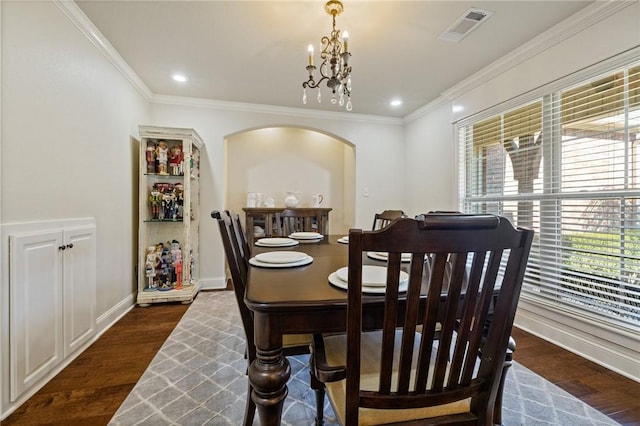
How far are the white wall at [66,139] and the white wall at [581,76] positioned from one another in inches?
134

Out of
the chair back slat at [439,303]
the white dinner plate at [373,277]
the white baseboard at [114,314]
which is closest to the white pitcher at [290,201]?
the white baseboard at [114,314]

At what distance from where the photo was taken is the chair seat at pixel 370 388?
0.81m

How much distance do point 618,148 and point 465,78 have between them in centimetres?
155

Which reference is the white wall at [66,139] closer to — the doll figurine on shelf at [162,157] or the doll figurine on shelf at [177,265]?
the doll figurine on shelf at [162,157]

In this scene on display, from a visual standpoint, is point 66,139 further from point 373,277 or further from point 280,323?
point 373,277

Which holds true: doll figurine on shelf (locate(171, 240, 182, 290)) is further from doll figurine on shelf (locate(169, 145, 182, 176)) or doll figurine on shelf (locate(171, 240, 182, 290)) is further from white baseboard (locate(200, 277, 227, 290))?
doll figurine on shelf (locate(169, 145, 182, 176))

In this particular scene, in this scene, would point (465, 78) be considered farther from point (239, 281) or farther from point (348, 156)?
point (239, 281)

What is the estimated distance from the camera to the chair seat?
806 millimetres

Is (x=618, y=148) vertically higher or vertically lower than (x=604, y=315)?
higher

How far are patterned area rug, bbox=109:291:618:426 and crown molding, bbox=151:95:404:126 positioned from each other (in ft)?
8.90

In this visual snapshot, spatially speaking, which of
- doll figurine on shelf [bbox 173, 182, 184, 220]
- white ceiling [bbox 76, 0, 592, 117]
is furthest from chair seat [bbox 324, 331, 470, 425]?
doll figurine on shelf [bbox 173, 182, 184, 220]

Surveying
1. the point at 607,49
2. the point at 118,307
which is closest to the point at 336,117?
the point at 607,49

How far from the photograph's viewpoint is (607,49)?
1892 mm

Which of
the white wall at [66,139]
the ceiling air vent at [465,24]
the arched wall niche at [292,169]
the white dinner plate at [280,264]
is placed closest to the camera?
the white dinner plate at [280,264]
